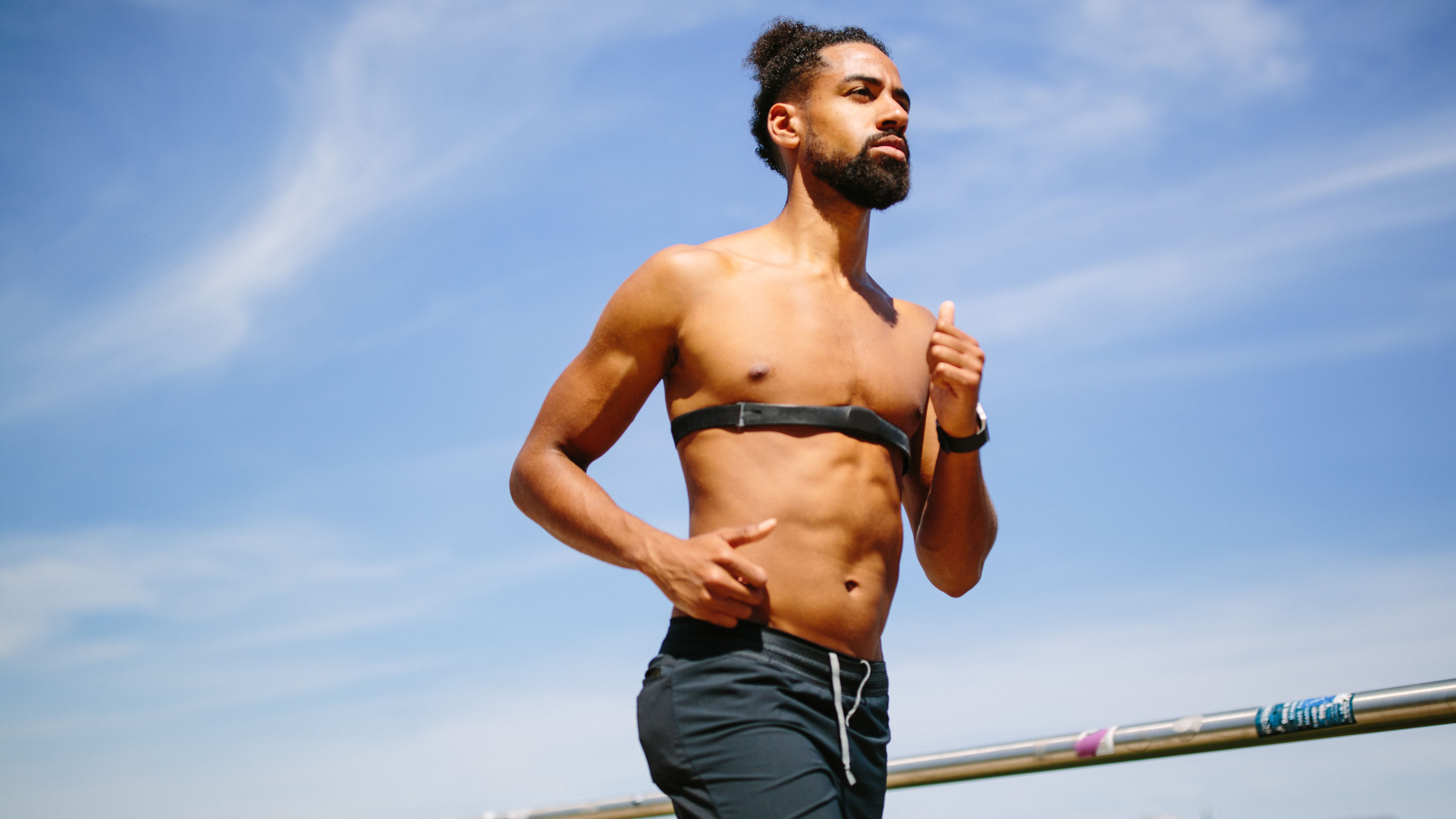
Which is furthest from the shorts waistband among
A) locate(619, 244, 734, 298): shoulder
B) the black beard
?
the black beard

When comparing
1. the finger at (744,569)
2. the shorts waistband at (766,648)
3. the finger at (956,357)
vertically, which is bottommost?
the shorts waistband at (766,648)

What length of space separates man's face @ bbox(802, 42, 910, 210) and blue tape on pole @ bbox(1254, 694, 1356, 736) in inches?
61.7

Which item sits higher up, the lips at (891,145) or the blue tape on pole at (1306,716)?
the lips at (891,145)

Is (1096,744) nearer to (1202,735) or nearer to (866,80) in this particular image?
(1202,735)

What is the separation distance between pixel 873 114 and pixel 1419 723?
1965 mm

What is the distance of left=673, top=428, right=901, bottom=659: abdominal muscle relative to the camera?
8.24ft

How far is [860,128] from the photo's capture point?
316cm

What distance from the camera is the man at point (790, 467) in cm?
240

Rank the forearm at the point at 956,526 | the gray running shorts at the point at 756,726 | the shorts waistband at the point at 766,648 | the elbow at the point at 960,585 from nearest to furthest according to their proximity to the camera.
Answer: the gray running shorts at the point at 756,726, the shorts waistband at the point at 766,648, the forearm at the point at 956,526, the elbow at the point at 960,585

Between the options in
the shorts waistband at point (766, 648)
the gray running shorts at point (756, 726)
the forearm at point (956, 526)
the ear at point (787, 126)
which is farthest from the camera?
the ear at point (787, 126)

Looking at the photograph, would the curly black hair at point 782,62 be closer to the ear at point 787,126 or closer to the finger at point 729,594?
the ear at point 787,126

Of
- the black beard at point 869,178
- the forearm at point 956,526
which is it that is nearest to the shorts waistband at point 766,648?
the forearm at point 956,526

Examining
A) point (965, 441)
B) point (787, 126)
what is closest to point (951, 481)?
point (965, 441)

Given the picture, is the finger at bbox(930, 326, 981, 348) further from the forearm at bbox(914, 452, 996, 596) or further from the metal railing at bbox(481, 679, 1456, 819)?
the metal railing at bbox(481, 679, 1456, 819)
